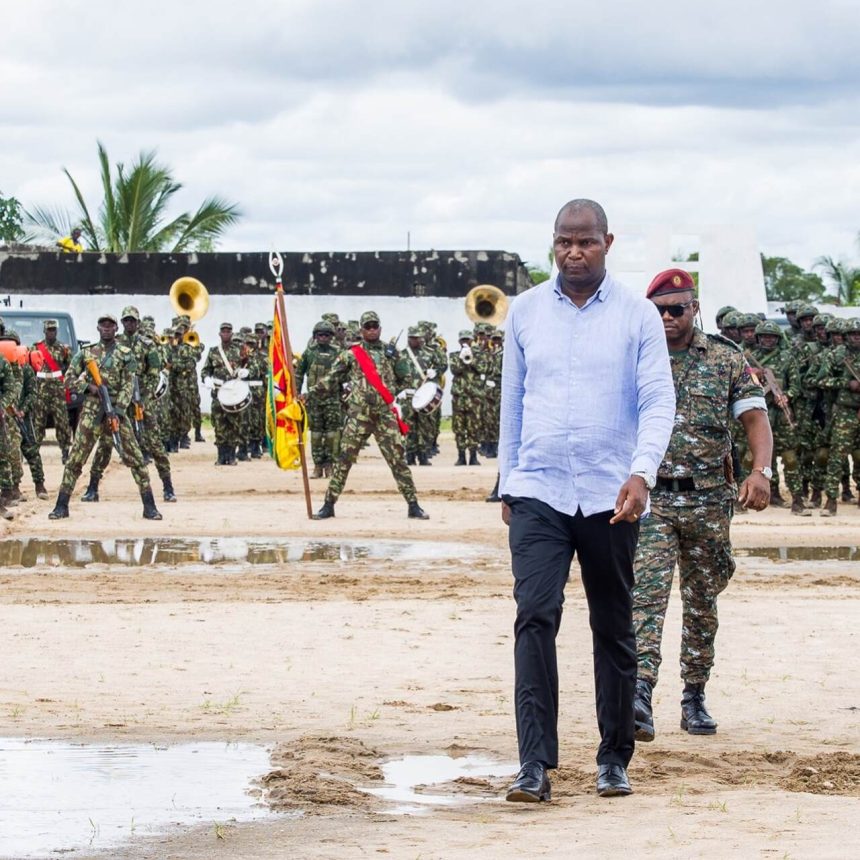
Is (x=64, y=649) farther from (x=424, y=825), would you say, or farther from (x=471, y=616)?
(x=424, y=825)

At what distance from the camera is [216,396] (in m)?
24.1

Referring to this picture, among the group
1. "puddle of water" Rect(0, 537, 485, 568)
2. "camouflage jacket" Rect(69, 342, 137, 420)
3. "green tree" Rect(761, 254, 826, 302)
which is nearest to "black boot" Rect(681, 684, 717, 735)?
"puddle of water" Rect(0, 537, 485, 568)

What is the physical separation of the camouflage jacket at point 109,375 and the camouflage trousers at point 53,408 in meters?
6.30

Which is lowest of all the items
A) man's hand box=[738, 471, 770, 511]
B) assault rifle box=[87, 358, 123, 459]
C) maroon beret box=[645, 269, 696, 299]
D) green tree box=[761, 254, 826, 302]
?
man's hand box=[738, 471, 770, 511]

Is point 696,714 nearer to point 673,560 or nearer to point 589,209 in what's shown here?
point 673,560

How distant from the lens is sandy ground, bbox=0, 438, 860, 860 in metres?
5.48

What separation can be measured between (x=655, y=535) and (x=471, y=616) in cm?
401

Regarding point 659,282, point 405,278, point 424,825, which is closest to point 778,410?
point 659,282

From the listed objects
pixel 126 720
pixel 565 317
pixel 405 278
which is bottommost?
pixel 126 720

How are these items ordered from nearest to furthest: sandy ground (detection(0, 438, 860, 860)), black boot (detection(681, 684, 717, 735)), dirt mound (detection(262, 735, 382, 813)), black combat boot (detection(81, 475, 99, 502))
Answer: sandy ground (detection(0, 438, 860, 860)) < dirt mound (detection(262, 735, 382, 813)) < black boot (detection(681, 684, 717, 735)) < black combat boot (detection(81, 475, 99, 502))

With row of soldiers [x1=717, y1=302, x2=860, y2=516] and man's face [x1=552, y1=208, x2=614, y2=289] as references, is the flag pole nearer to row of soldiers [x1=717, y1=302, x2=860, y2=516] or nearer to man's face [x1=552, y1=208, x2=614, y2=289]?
row of soldiers [x1=717, y1=302, x2=860, y2=516]

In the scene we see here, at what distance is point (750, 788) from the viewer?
613 centimetres

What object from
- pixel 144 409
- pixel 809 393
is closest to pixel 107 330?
pixel 144 409

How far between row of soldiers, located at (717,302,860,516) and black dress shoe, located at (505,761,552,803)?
11.5 m
